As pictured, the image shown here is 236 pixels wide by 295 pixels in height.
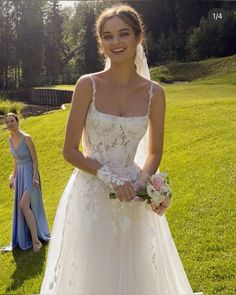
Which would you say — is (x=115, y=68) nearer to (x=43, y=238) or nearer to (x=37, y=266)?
(x=37, y=266)

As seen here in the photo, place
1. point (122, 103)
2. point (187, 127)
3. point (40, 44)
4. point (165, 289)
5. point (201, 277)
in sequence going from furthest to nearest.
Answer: point (40, 44)
point (187, 127)
point (201, 277)
point (165, 289)
point (122, 103)

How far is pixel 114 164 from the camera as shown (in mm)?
3531

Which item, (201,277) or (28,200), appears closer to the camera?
(201,277)

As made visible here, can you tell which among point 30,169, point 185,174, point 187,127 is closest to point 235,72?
point 187,127

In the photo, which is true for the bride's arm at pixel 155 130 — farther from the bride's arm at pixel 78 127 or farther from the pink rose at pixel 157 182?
the bride's arm at pixel 78 127

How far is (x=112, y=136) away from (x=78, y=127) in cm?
27

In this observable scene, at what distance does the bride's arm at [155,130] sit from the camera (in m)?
3.53

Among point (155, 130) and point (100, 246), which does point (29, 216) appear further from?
point (155, 130)

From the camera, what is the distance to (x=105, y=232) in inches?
140

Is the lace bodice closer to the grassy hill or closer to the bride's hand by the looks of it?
the bride's hand

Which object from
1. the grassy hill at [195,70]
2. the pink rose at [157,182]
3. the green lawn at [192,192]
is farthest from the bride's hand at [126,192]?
the grassy hill at [195,70]

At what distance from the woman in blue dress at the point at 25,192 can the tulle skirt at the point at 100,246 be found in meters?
3.67

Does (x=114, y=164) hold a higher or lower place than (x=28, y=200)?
higher

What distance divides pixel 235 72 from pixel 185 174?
33.8m
